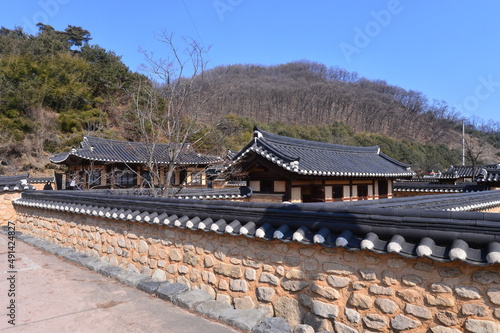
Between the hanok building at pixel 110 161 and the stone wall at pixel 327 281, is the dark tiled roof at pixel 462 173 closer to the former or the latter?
the hanok building at pixel 110 161

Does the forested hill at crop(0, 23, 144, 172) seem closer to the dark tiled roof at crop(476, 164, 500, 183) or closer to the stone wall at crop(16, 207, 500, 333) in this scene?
the stone wall at crop(16, 207, 500, 333)

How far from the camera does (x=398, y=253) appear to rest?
2.85 metres

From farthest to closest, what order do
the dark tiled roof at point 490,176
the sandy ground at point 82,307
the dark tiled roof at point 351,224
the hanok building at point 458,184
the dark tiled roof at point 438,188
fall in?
the dark tiled roof at point 438,188
the hanok building at point 458,184
the dark tiled roof at point 490,176
the sandy ground at point 82,307
the dark tiled roof at point 351,224

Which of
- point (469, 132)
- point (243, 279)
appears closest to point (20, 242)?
point (243, 279)

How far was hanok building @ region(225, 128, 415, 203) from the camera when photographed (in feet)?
34.1

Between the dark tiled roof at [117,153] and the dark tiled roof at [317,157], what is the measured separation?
6.06 m

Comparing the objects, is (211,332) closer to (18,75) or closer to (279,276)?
(279,276)

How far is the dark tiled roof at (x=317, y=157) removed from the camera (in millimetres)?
10164

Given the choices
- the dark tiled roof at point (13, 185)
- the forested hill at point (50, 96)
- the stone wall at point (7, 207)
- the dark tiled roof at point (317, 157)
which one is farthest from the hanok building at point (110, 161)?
the dark tiled roof at point (13, 185)

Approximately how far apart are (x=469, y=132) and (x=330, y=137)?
121 feet

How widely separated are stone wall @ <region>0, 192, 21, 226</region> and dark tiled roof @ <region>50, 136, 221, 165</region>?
6798 millimetres

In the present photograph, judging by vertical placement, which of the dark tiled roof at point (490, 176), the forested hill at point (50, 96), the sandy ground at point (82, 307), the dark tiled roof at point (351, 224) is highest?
the forested hill at point (50, 96)

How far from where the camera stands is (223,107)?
1750 inches

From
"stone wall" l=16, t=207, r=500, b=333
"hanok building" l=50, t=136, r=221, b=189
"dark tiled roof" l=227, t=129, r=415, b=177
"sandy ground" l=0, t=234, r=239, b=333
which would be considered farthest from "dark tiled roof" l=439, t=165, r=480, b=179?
"sandy ground" l=0, t=234, r=239, b=333
